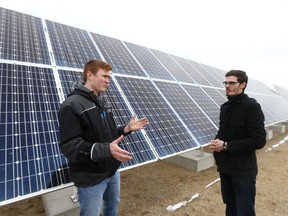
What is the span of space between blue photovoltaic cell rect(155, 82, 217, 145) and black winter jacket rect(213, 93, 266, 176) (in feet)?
9.04

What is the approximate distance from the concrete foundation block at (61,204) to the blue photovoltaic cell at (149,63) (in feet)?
17.7

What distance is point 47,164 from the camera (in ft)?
11.4

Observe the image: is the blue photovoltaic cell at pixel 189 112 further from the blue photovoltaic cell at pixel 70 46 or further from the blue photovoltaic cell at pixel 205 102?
the blue photovoltaic cell at pixel 70 46

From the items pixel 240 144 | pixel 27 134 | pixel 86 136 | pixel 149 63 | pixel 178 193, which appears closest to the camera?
pixel 86 136

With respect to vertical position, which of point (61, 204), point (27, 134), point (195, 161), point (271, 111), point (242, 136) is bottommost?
point (195, 161)

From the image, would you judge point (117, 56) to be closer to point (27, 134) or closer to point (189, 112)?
point (189, 112)

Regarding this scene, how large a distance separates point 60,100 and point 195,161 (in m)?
5.80

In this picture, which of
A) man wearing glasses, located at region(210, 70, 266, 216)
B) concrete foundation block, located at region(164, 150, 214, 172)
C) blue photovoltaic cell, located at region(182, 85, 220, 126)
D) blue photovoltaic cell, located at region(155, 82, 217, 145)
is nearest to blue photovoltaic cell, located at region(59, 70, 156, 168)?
man wearing glasses, located at region(210, 70, 266, 216)

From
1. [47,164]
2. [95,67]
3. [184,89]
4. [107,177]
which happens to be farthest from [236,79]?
[184,89]

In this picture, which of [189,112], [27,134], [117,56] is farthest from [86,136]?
[117,56]

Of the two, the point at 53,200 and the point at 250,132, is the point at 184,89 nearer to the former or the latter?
the point at 250,132

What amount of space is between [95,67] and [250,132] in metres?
2.79

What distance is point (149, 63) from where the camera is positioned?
369 inches

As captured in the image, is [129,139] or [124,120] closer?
[129,139]
